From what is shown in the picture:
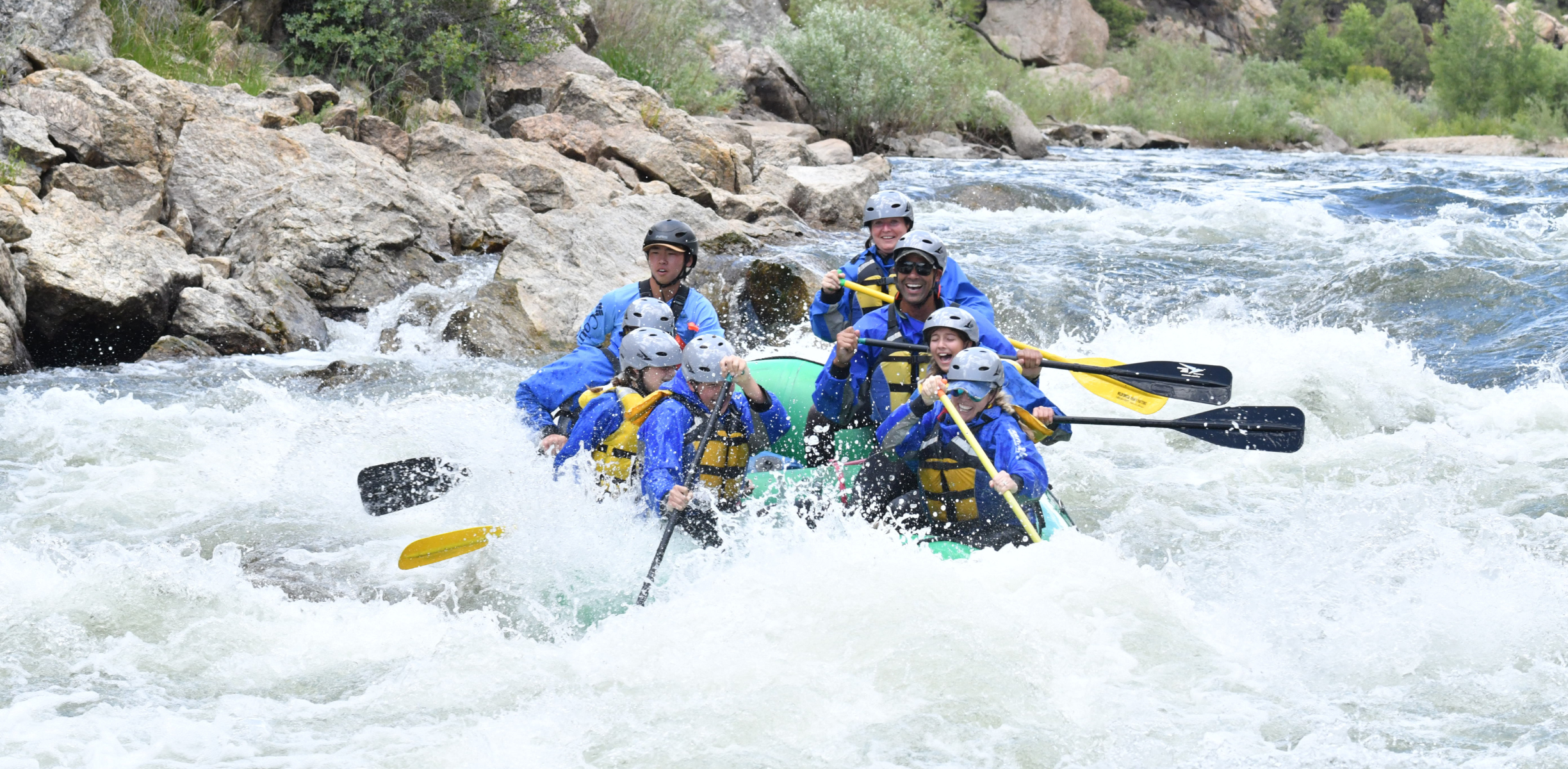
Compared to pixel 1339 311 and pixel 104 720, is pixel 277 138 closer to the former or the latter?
pixel 104 720

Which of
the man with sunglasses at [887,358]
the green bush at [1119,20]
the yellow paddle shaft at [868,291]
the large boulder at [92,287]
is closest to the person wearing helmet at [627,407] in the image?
the man with sunglasses at [887,358]

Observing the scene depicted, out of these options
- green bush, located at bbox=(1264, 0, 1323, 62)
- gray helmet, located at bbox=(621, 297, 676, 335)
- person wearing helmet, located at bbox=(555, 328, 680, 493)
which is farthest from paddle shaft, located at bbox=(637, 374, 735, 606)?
green bush, located at bbox=(1264, 0, 1323, 62)

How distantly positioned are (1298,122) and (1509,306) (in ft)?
59.7

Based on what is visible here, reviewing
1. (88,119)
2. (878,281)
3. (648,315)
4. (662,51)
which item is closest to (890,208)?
(878,281)

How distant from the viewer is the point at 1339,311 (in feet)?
29.2

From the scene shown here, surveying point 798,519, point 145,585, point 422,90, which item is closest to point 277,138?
point 422,90

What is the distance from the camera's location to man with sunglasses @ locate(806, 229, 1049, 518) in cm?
507

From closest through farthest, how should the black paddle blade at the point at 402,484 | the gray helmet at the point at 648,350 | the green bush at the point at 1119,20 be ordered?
the gray helmet at the point at 648,350, the black paddle blade at the point at 402,484, the green bush at the point at 1119,20

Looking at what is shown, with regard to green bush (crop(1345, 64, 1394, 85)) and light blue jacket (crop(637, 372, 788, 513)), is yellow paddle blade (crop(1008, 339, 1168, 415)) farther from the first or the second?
green bush (crop(1345, 64, 1394, 85))

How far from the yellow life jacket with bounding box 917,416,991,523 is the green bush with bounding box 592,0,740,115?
11.5 meters

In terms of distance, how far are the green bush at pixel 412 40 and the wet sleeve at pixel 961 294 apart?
26.9 ft

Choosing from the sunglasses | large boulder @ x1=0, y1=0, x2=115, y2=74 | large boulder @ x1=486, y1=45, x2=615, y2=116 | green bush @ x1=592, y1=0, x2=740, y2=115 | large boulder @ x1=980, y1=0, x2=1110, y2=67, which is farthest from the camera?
large boulder @ x1=980, y1=0, x2=1110, y2=67

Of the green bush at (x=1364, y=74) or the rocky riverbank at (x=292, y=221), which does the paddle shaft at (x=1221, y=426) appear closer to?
the rocky riverbank at (x=292, y=221)

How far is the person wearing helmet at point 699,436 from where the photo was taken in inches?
172
